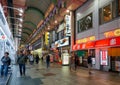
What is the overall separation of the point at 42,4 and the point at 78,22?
15169 millimetres

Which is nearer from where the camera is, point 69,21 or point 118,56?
point 118,56

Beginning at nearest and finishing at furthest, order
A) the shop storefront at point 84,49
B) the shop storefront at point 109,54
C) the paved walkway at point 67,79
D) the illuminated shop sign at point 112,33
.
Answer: the paved walkway at point 67,79
the shop storefront at point 109,54
the illuminated shop sign at point 112,33
the shop storefront at point 84,49

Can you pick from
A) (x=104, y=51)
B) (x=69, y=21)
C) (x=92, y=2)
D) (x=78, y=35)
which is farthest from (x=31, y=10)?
(x=104, y=51)

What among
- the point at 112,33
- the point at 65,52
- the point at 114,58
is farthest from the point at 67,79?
the point at 65,52

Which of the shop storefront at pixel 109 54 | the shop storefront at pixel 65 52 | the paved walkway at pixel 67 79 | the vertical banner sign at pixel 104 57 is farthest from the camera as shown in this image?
the shop storefront at pixel 65 52

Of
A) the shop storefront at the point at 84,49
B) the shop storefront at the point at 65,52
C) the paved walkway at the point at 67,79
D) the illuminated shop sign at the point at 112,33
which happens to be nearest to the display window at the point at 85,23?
the shop storefront at the point at 84,49

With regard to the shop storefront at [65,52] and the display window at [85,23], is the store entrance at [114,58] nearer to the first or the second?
the display window at [85,23]

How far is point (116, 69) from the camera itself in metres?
17.8

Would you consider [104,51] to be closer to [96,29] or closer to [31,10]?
[96,29]

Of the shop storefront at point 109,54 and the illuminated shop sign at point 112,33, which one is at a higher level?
the illuminated shop sign at point 112,33

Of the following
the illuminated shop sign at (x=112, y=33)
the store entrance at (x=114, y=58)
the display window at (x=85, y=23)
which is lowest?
the store entrance at (x=114, y=58)

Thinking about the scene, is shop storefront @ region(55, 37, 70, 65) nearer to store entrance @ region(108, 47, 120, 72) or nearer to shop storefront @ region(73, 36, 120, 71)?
shop storefront @ region(73, 36, 120, 71)

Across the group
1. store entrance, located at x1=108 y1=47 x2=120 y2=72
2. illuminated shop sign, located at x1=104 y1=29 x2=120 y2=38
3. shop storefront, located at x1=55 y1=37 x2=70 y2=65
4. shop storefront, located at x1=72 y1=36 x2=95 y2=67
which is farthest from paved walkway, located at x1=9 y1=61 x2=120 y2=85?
shop storefront, located at x1=55 y1=37 x2=70 y2=65

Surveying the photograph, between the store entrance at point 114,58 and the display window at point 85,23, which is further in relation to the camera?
the display window at point 85,23
